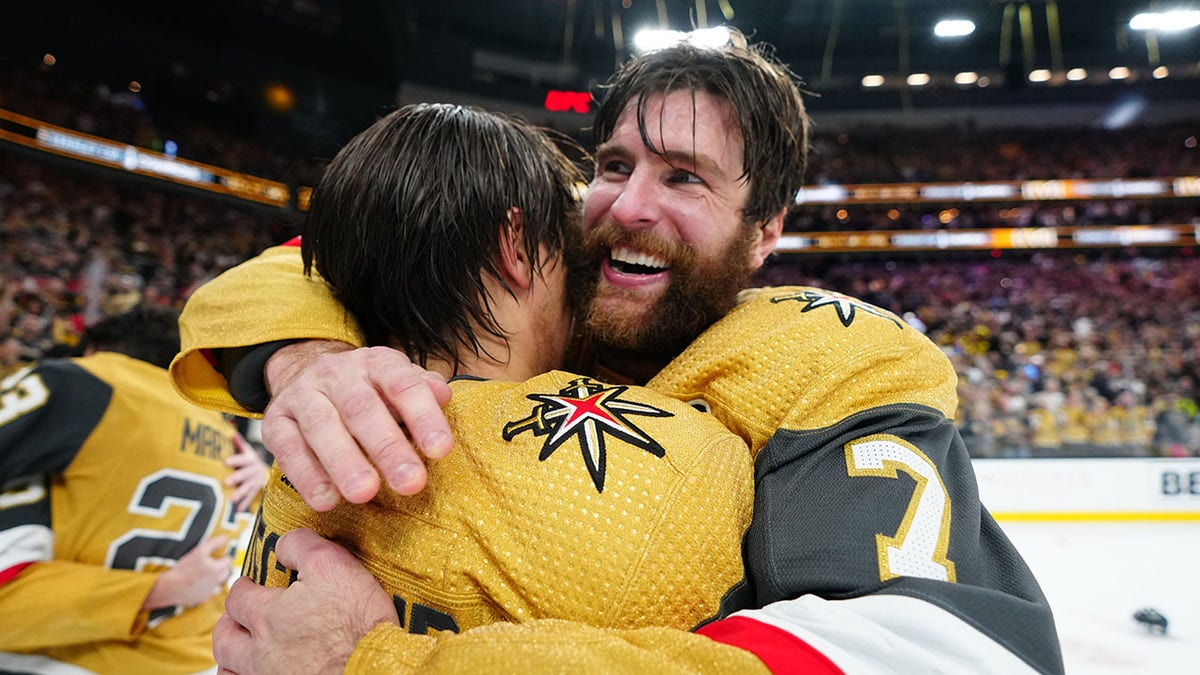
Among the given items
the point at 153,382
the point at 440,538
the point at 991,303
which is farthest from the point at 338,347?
the point at 991,303

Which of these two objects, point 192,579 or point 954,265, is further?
point 954,265

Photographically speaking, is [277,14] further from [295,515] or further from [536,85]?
[295,515]

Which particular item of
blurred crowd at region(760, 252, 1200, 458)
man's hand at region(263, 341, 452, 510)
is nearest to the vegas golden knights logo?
man's hand at region(263, 341, 452, 510)

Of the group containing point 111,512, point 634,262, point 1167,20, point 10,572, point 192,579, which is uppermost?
point 1167,20

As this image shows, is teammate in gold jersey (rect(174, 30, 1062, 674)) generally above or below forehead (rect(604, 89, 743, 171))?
below

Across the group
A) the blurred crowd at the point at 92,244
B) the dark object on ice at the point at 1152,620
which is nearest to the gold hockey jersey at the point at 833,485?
the dark object on ice at the point at 1152,620

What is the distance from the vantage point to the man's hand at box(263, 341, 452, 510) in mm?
710

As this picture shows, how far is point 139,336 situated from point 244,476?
0.56 m

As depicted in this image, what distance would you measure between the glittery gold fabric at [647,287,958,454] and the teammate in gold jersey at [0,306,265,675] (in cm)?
171

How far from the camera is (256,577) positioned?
1029mm

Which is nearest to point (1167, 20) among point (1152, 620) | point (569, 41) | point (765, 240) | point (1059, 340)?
point (1059, 340)

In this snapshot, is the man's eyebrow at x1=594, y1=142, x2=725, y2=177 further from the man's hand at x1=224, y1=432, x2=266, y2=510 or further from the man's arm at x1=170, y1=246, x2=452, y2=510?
the man's hand at x1=224, y1=432, x2=266, y2=510

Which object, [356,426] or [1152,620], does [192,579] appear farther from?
[1152,620]

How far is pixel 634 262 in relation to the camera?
158 centimetres
